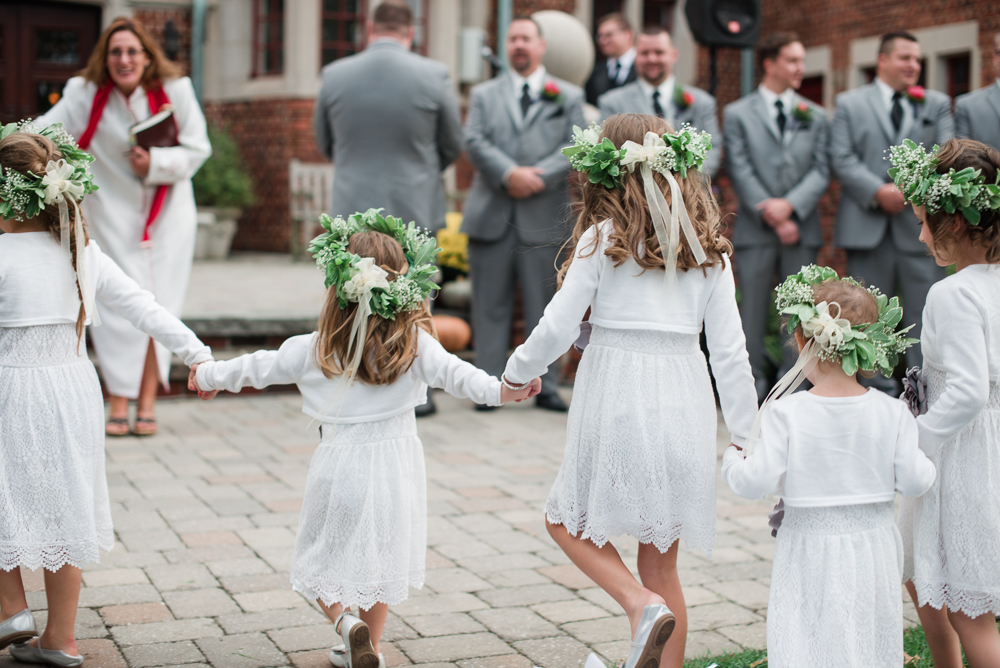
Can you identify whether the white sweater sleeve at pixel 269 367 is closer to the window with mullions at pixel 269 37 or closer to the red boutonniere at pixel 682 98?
the red boutonniere at pixel 682 98

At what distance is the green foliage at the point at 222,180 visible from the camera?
13904mm

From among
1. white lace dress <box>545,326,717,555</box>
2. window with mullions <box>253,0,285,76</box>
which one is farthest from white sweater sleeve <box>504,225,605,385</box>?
window with mullions <box>253,0,285,76</box>

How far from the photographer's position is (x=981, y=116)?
6.31 m

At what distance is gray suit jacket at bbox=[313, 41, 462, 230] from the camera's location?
257 inches

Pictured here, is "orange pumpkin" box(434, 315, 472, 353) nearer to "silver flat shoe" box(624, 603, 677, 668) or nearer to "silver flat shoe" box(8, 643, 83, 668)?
"silver flat shoe" box(8, 643, 83, 668)

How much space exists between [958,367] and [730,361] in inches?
21.6

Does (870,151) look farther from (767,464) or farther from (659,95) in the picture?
(767,464)

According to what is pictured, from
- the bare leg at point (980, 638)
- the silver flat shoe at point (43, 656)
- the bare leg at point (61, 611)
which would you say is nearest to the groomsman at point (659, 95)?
the bare leg at point (980, 638)

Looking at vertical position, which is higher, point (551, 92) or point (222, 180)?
point (551, 92)

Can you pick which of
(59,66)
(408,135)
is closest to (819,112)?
(408,135)

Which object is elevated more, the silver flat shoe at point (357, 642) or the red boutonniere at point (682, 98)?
the red boutonniere at point (682, 98)

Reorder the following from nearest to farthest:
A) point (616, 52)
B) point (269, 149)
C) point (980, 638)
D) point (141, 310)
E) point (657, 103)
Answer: point (980, 638) < point (141, 310) < point (657, 103) < point (616, 52) < point (269, 149)

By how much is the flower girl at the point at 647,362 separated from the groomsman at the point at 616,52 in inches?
221

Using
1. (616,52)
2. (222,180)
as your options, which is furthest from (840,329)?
(222,180)
